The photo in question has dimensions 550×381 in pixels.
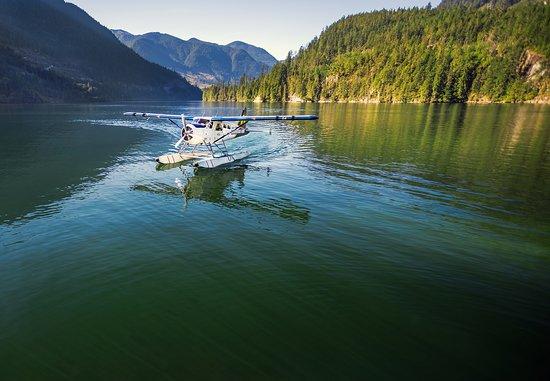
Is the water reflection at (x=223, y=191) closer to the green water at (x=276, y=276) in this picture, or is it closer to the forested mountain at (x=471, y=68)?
the green water at (x=276, y=276)

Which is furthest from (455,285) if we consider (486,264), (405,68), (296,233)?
(405,68)

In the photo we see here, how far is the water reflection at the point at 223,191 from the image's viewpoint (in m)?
17.7

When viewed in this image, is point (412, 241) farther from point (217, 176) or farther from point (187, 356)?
point (217, 176)

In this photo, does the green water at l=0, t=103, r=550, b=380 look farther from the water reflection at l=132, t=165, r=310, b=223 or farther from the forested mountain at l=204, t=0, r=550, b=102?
the forested mountain at l=204, t=0, r=550, b=102

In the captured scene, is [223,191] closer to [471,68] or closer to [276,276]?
[276,276]

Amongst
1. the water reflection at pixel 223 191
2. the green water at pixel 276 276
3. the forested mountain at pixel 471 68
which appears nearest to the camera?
the green water at pixel 276 276

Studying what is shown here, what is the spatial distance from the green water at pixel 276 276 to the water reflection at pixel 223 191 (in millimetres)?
198

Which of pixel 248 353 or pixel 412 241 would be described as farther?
pixel 412 241

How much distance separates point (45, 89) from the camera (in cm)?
16512

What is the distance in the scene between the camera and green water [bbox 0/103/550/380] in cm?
768

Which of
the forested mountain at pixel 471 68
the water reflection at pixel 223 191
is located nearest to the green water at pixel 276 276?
the water reflection at pixel 223 191

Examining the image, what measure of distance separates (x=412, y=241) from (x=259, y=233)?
21.5 feet

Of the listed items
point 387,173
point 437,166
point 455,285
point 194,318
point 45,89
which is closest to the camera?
point 194,318

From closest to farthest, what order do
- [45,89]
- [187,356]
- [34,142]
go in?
[187,356], [34,142], [45,89]
